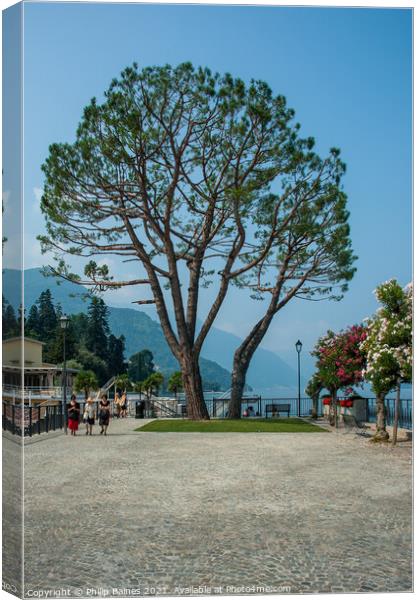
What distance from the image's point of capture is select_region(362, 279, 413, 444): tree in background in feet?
37.3

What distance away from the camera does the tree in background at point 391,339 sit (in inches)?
448

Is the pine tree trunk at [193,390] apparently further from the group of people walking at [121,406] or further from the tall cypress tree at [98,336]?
the tall cypress tree at [98,336]

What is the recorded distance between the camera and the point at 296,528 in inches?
234

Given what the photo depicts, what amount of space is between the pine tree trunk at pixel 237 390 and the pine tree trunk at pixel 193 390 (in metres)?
1.60

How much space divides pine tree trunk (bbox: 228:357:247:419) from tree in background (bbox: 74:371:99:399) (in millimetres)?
4339

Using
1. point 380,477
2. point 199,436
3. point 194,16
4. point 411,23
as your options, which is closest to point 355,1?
point 411,23

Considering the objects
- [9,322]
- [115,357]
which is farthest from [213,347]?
[9,322]

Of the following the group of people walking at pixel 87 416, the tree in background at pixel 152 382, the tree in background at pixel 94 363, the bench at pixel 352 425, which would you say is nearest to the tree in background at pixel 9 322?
the group of people walking at pixel 87 416

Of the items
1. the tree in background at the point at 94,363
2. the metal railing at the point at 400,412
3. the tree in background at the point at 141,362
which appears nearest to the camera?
the metal railing at the point at 400,412

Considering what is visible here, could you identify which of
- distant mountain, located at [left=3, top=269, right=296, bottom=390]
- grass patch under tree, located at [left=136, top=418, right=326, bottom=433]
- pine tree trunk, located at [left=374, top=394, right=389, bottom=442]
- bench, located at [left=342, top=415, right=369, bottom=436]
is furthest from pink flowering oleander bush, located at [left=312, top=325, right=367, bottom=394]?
pine tree trunk, located at [left=374, top=394, right=389, bottom=442]

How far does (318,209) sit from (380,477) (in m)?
13.7

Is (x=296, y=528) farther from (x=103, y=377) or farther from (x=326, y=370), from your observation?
(x=103, y=377)

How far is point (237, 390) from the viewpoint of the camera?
2234cm

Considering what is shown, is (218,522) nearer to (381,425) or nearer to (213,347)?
(381,425)
